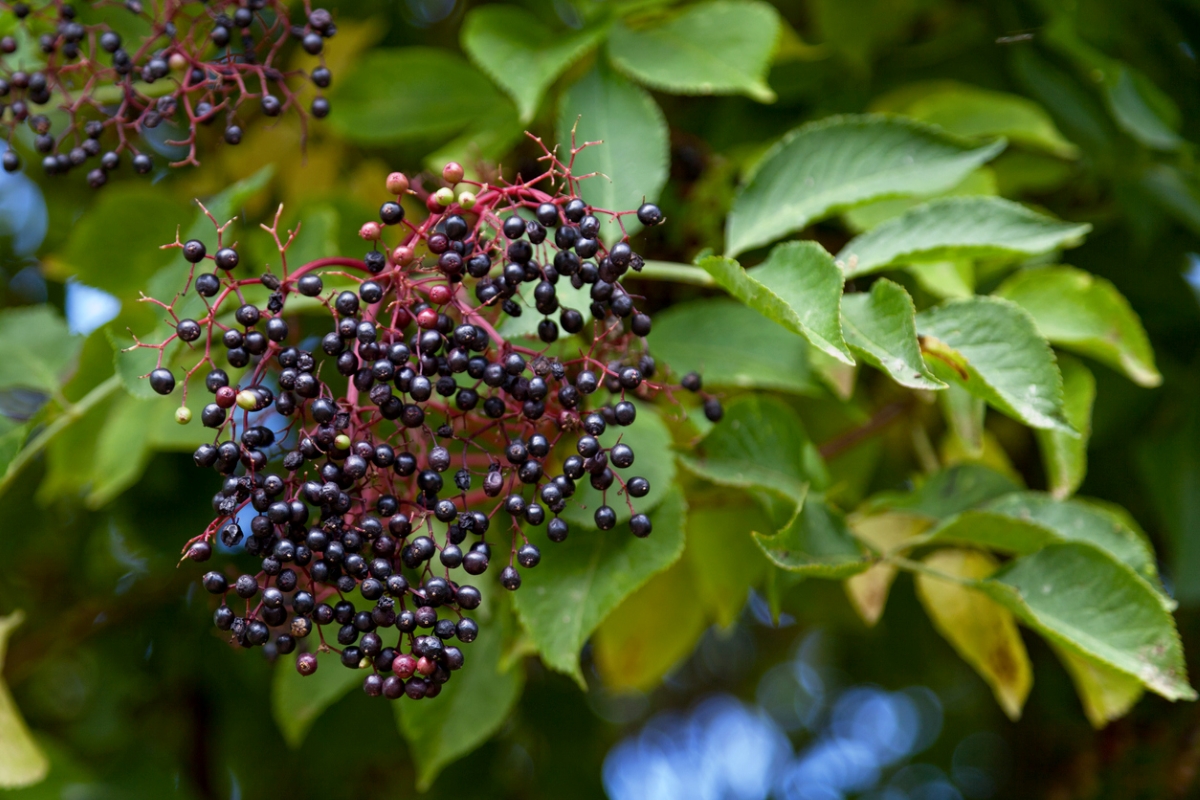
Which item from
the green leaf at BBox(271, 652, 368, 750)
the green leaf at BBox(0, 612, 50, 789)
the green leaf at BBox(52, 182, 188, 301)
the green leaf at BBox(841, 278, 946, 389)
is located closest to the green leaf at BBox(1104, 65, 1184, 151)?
the green leaf at BBox(841, 278, 946, 389)

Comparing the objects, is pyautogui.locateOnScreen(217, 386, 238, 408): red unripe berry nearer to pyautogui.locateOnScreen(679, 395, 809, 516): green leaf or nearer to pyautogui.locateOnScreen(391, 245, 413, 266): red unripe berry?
pyautogui.locateOnScreen(391, 245, 413, 266): red unripe berry

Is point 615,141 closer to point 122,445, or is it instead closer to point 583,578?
point 583,578

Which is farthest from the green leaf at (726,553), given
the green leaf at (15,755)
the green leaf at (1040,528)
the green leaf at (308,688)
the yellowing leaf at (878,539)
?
the green leaf at (15,755)

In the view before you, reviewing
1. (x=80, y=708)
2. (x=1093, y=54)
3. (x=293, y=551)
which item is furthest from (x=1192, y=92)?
(x=80, y=708)

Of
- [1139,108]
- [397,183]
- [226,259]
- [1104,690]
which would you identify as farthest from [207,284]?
[1139,108]

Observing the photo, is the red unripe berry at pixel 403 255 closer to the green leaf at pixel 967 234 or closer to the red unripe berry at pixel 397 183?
the red unripe berry at pixel 397 183
